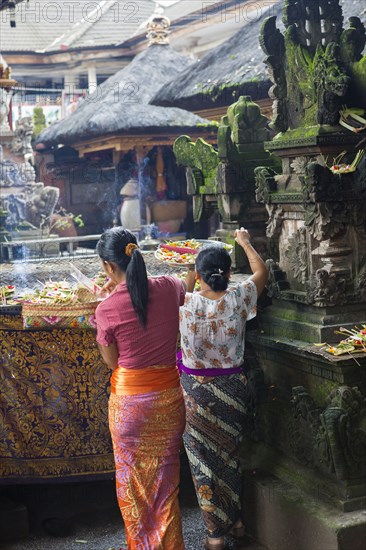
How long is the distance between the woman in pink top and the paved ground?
0.69 m

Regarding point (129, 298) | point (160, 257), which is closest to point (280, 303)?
point (160, 257)

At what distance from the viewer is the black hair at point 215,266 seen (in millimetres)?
4773

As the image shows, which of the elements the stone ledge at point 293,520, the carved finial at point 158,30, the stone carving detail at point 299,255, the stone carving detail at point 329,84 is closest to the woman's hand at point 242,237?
the stone carving detail at point 299,255

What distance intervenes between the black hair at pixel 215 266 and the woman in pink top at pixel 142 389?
7.4 inches

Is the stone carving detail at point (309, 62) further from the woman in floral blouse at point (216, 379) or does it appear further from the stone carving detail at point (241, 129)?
the woman in floral blouse at point (216, 379)

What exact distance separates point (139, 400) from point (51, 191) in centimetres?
1435

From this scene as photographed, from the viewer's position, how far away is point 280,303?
542cm

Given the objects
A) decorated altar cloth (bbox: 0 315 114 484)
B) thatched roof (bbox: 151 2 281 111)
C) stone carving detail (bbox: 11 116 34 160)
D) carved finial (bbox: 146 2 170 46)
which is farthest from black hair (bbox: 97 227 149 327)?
carved finial (bbox: 146 2 170 46)

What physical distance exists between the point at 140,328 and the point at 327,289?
1113 mm

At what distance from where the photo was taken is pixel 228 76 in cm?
Answer: 1238

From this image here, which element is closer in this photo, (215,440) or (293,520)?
(293,520)

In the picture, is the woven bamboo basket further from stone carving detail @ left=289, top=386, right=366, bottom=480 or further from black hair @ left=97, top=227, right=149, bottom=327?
stone carving detail @ left=289, top=386, right=366, bottom=480

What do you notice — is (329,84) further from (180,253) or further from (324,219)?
(180,253)

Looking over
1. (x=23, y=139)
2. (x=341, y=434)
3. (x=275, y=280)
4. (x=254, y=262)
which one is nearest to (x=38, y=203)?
(x=23, y=139)
